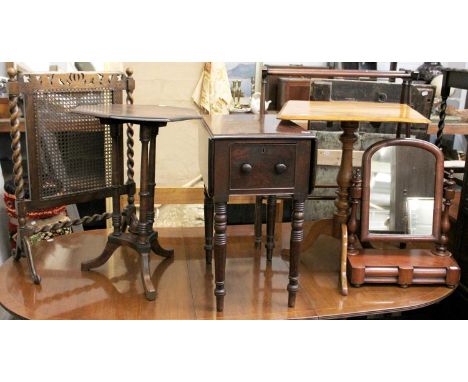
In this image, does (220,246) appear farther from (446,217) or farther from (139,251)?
(446,217)

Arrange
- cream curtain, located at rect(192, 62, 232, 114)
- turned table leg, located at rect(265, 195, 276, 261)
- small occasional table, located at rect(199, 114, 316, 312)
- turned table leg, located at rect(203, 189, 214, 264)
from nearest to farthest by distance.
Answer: small occasional table, located at rect(199, 114, 316, 312) < turned table leg, located at rect(203, 189, 214, 264) < turned table leg, located at rect(265, 195, 276, 261) < cream curtain, located at rect(192, 62, 232, 114)

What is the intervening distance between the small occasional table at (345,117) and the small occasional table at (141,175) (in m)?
0.42

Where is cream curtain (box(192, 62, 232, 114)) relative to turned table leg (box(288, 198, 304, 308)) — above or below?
above

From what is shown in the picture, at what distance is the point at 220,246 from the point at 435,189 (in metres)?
0.98

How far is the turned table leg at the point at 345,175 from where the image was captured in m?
2.18

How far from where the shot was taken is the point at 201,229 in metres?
2.77

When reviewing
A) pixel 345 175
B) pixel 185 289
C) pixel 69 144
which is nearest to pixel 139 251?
pixel 185 289

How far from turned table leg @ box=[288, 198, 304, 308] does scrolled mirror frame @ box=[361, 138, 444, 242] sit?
378 mm

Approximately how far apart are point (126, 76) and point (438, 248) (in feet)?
5.12

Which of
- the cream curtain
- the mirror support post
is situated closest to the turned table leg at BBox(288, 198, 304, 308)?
the mirror support post

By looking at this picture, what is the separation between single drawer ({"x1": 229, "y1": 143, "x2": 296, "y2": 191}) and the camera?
5.76ft

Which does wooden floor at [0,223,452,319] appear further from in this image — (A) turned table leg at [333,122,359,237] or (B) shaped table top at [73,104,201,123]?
(B) shaped table top at [73,104,201,123]

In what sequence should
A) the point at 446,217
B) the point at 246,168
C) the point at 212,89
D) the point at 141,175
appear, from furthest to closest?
the point at 212,89 < the point at 446,217 < the point at 141,175 < the point at 246,168

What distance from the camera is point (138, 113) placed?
6.16 feet
